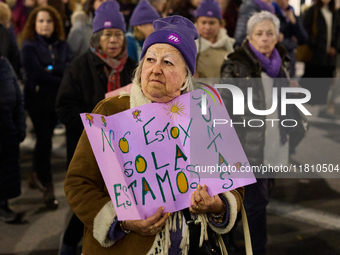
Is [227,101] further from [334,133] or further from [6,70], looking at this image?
[334,133]

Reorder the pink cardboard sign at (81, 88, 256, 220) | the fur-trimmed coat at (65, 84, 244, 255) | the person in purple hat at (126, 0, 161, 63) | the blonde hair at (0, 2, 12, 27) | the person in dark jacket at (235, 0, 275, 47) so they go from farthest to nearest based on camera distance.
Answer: the blonde hair at (0, 2, 12, 27) → the person in dark jacket at (235, 0, 275, 47) → the person in purple hat at (126, 0, 161, 63) → the fur-trimmed coat at (65, 84, 244, 255) → the pink cardboard sign at (81, 88, 256, 220)

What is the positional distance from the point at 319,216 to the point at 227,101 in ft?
5.53

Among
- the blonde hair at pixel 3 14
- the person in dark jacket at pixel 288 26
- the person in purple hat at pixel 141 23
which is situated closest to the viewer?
the person in purple hat at pixel 141 23

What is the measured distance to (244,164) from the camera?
196cm

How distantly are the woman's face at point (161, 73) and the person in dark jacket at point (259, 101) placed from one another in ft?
6.01

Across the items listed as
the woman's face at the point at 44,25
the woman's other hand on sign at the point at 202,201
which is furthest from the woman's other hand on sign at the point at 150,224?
the woman's face at the point at 44,25

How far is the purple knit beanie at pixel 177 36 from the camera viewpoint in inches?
79.0

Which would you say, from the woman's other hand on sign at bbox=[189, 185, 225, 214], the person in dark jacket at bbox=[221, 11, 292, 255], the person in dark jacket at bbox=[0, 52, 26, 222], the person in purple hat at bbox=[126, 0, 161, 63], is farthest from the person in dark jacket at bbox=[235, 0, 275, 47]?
the woman's other hand on sign at bbox=[189, 185, 225, 214]

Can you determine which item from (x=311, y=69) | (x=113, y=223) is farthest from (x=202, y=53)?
(x=311, y=69)

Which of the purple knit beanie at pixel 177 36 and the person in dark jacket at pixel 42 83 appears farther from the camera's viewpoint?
the person in dark jacket at pixel 42 83

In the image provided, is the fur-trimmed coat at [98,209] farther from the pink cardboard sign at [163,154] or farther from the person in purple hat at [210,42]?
the person in purple hat at [210,42]

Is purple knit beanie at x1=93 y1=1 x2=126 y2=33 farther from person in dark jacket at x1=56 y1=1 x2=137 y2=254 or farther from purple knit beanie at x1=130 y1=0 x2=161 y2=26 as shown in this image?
purple knit beanie at x1=130 y1=0 x2=161 y2=26

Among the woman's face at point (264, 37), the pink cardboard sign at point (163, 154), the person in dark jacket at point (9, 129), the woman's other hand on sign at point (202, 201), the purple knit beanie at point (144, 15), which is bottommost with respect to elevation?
the person in dark jacket at point (9, 129)

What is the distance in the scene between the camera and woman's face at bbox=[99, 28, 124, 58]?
3.76m
